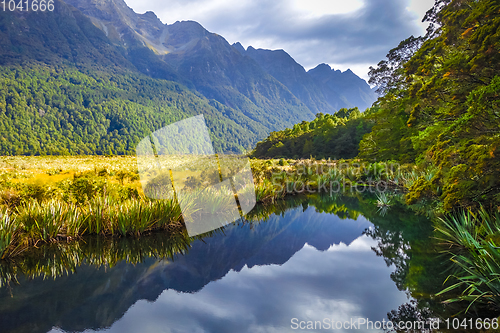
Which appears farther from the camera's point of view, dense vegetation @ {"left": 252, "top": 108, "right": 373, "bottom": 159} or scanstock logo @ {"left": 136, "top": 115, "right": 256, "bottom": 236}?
dense vegetation @ {"left": 252, "top": 108, "right": 373, "bottom": 159}

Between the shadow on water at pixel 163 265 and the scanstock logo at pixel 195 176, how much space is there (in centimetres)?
87

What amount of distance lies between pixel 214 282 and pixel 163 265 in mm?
1129

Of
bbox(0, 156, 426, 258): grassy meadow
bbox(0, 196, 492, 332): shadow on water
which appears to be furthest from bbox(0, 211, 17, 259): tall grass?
bbox(0, 196, 492, 332): shadow on water

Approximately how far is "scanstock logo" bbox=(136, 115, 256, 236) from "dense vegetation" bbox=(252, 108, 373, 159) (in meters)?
29.4

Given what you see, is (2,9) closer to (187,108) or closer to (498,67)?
(187,108)

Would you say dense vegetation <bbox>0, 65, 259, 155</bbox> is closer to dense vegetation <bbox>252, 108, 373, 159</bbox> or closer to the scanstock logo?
dense vegetation <bbox>252, 108, 373, 159</bbox>

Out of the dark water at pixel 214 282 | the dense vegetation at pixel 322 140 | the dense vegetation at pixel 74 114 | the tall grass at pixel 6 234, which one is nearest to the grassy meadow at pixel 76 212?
the tall grass at pixel 6 234

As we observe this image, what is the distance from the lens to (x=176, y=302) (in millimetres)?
3855

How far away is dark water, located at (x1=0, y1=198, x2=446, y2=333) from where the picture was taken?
3.38m

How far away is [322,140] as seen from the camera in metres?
47.0

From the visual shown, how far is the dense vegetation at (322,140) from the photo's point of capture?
42344 mm

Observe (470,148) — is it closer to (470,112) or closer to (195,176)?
(470,112)

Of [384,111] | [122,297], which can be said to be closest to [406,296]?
[122,297]

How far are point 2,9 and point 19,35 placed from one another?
23613 mm
